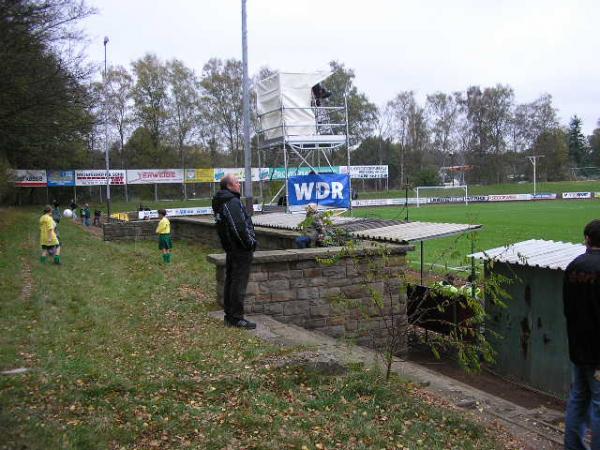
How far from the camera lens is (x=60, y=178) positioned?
4788cm

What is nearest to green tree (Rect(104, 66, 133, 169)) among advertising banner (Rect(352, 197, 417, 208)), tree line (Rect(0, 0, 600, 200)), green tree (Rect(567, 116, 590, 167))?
tree line (Rect(0, 0, 600, 200))

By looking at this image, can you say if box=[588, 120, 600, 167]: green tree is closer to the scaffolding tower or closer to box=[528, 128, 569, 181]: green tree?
box=[528, 128, 569, 181]: green tree

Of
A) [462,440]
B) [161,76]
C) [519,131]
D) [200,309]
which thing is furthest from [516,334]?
[519,131]

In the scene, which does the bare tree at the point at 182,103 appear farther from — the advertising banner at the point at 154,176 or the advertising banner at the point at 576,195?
the advertising banner at the point at 576,195

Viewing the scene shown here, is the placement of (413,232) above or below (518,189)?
below

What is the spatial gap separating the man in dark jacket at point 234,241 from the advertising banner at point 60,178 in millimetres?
45403

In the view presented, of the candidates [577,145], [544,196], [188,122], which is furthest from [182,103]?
[577,145]

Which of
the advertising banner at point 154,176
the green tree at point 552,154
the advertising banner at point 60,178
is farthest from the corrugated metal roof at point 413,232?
the green tree at point 552,154

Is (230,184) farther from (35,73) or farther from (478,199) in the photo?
(478,199)

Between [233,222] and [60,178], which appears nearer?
[233,222]

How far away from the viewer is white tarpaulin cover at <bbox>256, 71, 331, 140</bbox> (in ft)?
54.8

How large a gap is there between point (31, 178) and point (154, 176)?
1055 cm

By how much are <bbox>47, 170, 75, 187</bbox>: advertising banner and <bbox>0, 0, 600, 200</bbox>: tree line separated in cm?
90

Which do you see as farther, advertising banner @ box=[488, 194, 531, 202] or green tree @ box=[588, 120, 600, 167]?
green tree @ box=[588, 120, 600, 167]
